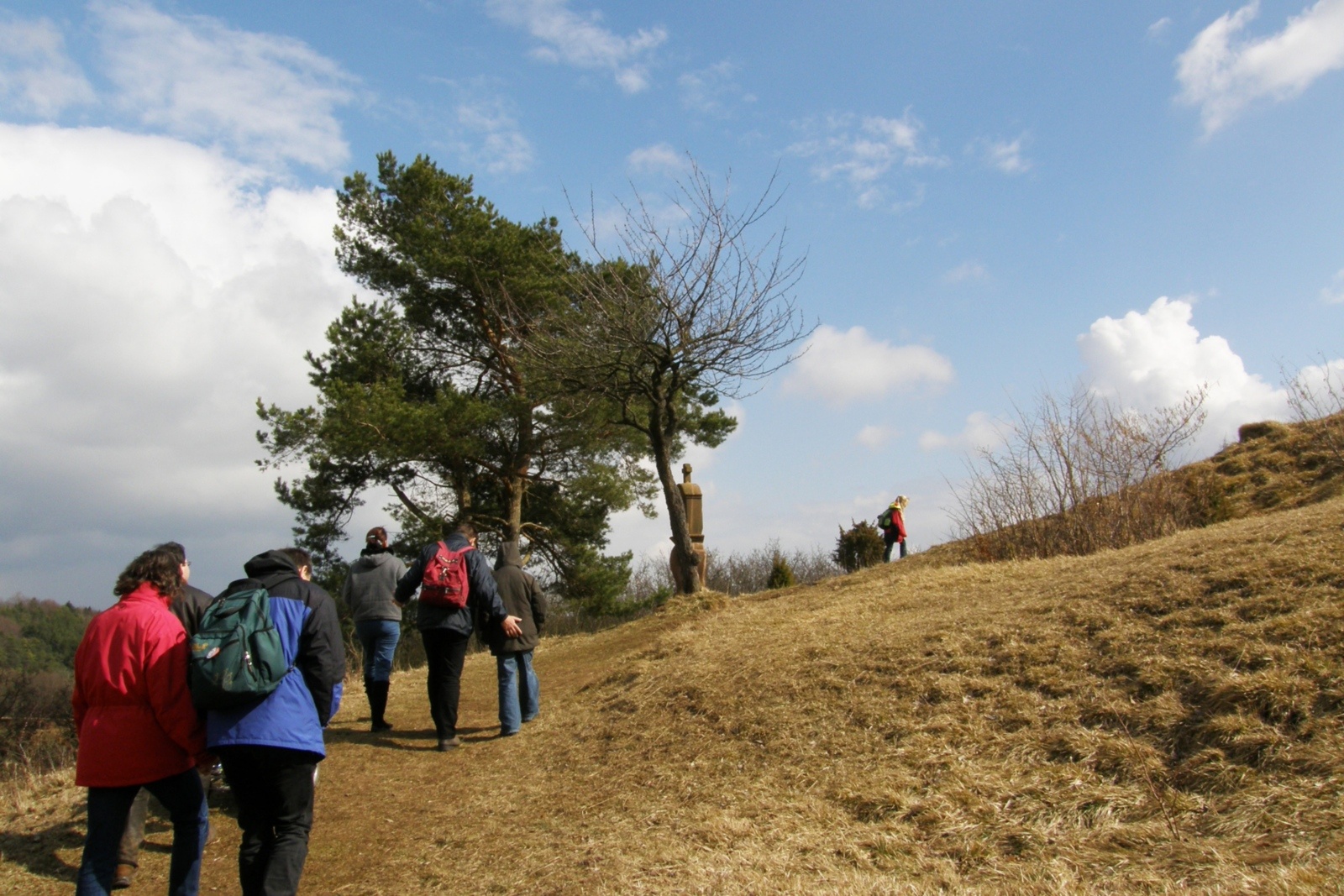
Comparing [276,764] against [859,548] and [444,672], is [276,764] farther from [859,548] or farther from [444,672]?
[859,548]

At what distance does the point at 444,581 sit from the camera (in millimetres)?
6711

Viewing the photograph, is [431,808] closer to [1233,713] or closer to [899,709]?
[899,709]

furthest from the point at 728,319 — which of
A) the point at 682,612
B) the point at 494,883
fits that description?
the point at 494,883

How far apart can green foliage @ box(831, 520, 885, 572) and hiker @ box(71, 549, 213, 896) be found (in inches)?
597

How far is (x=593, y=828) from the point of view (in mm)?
4977

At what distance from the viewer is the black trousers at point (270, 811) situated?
3.65 metres

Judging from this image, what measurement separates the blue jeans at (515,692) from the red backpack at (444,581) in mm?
607

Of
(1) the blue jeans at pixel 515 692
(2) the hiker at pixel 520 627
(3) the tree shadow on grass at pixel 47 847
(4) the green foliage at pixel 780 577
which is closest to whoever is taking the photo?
(3) the tree shadow on grass at pixel 47 847

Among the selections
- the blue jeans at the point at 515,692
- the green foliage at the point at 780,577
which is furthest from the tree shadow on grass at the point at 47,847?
the green foliage at the point at 780,577

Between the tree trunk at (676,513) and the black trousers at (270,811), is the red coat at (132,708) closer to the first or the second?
the black trousers at (270,811)

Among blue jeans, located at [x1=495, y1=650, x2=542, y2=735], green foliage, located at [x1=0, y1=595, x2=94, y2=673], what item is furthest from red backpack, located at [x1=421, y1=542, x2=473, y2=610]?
green foliage, located at [x1=0, y1=595, x2=94, y2=673]

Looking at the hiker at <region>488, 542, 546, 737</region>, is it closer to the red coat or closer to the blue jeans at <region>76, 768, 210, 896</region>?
the blue jeans at <region>76, 768, 210, 896</region>

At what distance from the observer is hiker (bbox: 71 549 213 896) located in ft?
12.3

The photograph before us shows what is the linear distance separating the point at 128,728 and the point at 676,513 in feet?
33.2
